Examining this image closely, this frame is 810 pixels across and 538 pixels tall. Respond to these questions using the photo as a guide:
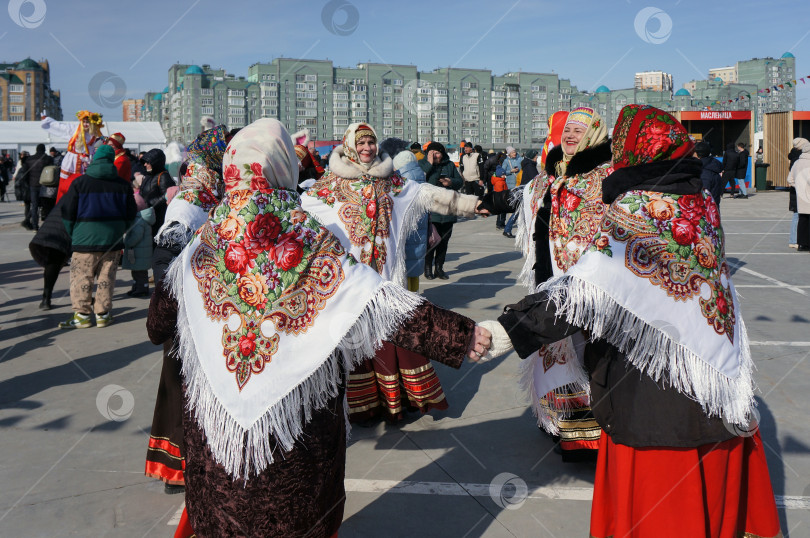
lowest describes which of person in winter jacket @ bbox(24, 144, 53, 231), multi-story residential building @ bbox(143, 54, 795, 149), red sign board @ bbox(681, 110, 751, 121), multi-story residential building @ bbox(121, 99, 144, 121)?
person in winter jacket @ bbox(24, 144, 53, 231)

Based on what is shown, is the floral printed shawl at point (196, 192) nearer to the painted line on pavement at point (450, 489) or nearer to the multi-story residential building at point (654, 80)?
the painted line on pavement at point (450, 489)

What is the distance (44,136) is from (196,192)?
4344 cm

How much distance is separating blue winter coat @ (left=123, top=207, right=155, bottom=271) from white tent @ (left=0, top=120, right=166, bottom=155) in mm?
33700

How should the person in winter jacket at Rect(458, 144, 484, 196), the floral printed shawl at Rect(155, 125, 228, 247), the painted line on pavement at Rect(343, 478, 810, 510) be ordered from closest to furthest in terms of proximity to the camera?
the painted line on pavement at Rect(343, 478, 810, 510) → the floral printed shawl at Rect(155, 125, 228, 247) → the person in winter jacket at Rect(458, 144, 484, 196)

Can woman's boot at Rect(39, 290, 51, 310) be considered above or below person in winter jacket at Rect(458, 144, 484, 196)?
below

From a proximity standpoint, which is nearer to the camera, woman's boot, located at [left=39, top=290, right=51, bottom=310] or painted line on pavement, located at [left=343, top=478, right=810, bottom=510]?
painted line on pavement, located at [left=343, top=478, right=810, bottom=510]

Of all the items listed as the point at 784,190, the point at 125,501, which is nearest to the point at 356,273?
the point at 125,501

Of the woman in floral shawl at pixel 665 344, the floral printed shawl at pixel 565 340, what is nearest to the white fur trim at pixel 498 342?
→ the woman in floral shawl at pixel 665 344

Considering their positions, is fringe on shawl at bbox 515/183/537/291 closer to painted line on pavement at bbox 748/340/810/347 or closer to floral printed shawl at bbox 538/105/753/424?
floral printed shawl at bbox 538/105/753/424

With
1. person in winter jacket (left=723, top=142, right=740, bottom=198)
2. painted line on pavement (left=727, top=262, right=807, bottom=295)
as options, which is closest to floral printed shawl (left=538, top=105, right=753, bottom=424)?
painted line on pavement (left=727, top=262, right=807, bottom=295)

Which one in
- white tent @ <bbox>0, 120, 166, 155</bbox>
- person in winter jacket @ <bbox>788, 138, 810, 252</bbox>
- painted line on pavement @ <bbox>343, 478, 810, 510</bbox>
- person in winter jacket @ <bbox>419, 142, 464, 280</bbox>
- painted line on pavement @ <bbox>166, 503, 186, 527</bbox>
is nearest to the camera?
painted line on pavement @ <bbox>166, 503, 186, 527</bbox>

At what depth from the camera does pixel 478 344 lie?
2.49 meters

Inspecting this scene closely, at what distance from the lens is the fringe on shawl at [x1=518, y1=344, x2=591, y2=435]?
4.02 meters

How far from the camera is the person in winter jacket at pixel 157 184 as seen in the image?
396 inches
